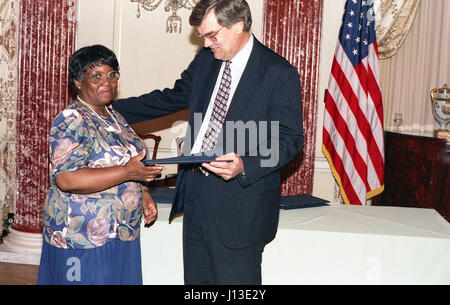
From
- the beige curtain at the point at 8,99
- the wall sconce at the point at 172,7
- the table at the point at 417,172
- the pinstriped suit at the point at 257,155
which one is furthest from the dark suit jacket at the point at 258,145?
the beige curtain at the point at 8,99

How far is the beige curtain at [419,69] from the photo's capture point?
5.83 metres

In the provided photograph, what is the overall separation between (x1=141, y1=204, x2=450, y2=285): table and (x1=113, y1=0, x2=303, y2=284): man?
1.26ft

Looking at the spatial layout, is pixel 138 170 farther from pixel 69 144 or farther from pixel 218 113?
pixel 218 113

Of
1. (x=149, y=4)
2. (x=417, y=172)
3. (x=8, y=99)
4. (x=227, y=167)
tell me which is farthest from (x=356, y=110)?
(x=8, y=99)

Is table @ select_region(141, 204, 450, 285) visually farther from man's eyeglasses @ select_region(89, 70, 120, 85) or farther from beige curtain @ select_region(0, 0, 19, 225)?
beige curtain @ select_region(0, 0, 19, 225)

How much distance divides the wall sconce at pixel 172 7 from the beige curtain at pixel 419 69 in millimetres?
2168

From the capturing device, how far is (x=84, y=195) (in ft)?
7.89

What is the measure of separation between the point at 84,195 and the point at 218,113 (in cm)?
69

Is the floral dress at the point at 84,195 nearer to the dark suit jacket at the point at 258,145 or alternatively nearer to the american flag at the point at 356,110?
the dark suit jacket at the point at 258,145

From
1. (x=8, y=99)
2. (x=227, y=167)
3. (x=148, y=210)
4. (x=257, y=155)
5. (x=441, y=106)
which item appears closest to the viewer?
(x=227, y=167)

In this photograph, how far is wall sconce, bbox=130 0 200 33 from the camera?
5.60 metres

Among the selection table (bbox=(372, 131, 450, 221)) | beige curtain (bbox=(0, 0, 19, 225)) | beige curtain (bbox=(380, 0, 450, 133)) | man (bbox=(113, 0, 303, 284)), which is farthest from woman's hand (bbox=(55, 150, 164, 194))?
beige curtain (bbox=(380, 0, 450, 133))

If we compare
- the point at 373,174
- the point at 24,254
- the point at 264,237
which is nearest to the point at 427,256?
the point at 264,237

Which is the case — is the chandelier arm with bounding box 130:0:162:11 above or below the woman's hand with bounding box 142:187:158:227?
above
